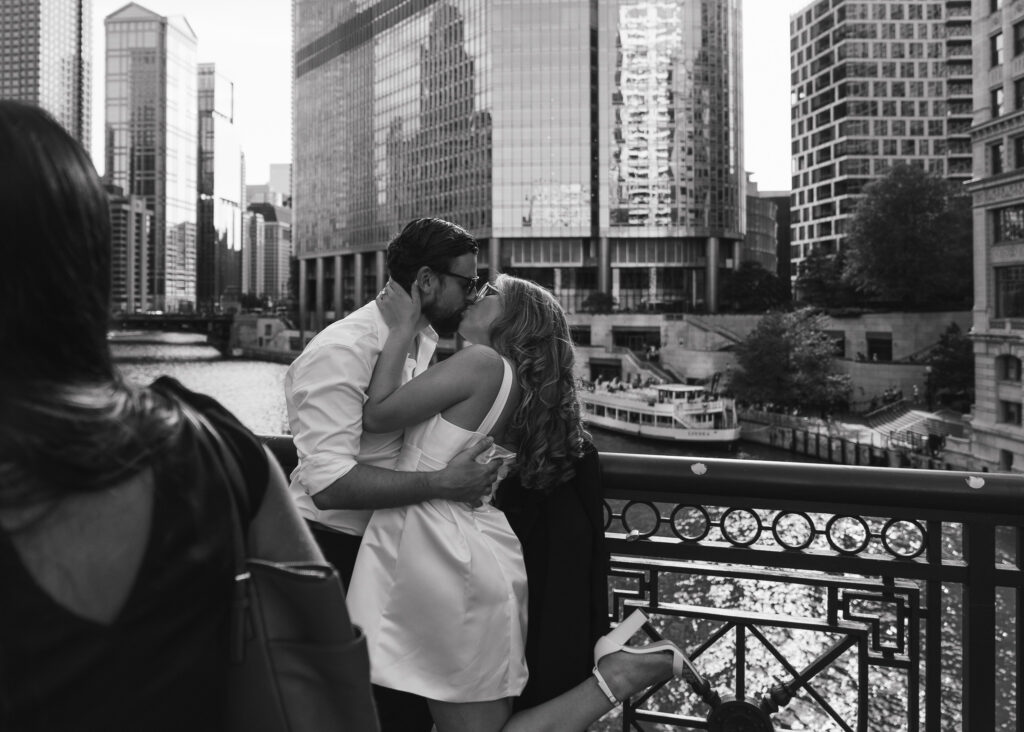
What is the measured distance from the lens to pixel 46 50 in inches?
2827

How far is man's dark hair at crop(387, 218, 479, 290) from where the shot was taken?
3.08m

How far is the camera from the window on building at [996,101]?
2981 centimetres

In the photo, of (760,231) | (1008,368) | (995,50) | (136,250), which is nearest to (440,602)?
(1008,368)

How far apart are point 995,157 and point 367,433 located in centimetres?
3387

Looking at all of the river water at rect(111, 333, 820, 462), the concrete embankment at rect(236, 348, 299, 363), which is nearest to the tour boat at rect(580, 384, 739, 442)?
the river water at rect(111, 333, 820, 462)

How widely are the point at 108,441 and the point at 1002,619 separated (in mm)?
21500

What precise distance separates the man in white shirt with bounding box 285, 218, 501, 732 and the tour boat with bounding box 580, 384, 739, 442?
121ft

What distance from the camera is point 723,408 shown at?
42.0 meters

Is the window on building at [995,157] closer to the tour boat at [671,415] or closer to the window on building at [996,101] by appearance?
the window on building at [996,101]

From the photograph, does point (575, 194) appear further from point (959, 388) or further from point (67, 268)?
point (67, 268)

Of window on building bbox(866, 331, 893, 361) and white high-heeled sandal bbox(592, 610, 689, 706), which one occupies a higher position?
window on building bbox(866, 331, 893, 361)

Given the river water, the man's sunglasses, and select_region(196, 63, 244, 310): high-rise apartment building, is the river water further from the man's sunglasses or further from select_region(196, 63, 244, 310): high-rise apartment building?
select_region(196, 63, 244, 310): high-rise apartment building

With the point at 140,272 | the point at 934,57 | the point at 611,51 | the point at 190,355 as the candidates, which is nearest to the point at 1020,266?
the point at 611,51

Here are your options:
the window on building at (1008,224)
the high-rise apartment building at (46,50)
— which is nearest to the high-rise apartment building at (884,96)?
the window on building at (1008,224)
